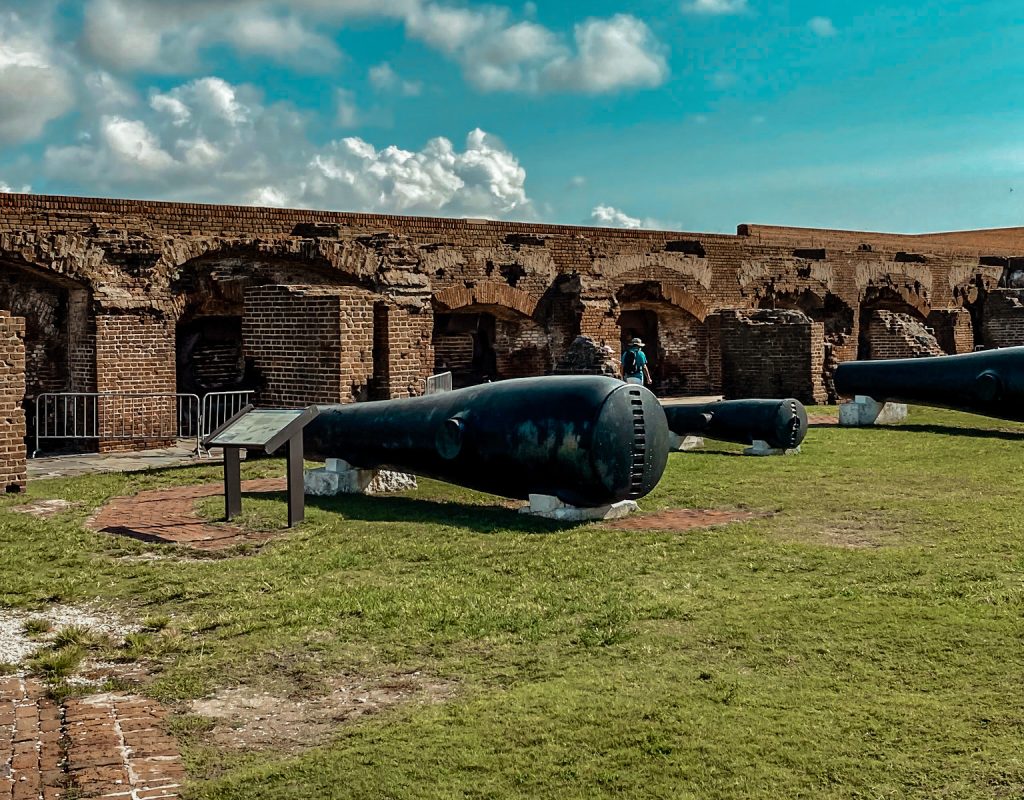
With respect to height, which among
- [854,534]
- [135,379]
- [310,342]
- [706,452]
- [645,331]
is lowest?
[854,534]

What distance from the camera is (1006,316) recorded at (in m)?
24.8

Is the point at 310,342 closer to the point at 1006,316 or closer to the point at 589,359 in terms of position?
the point at 589,359

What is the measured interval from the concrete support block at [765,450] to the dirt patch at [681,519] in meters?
3.66

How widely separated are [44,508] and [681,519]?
513cm

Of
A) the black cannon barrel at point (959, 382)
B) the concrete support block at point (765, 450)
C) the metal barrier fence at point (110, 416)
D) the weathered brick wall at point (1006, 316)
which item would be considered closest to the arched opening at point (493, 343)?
the metal barrier fence at point (110, 416)

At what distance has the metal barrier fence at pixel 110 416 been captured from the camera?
530 inches

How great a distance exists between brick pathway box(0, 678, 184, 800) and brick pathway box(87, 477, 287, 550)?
2895 mm

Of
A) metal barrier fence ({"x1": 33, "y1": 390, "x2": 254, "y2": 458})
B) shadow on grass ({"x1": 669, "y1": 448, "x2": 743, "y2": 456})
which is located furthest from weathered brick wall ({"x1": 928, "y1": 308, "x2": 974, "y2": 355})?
metal barrier fence ({"x1": 33, "y1": 390, "x2": 254, "y2": 458})

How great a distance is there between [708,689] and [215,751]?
71.9 inches

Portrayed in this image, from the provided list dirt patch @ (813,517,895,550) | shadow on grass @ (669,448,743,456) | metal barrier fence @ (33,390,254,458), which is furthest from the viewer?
metal barrier fence @ (33,390,254,458)

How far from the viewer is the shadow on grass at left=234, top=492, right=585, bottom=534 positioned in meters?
7.54

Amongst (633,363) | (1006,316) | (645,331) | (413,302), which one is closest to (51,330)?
(413,302)

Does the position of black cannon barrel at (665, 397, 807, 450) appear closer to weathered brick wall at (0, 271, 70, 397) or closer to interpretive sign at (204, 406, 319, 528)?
interpretive sign at (204, 406, 319, 528)

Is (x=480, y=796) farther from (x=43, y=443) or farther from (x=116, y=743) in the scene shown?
(x=43, y=443)
